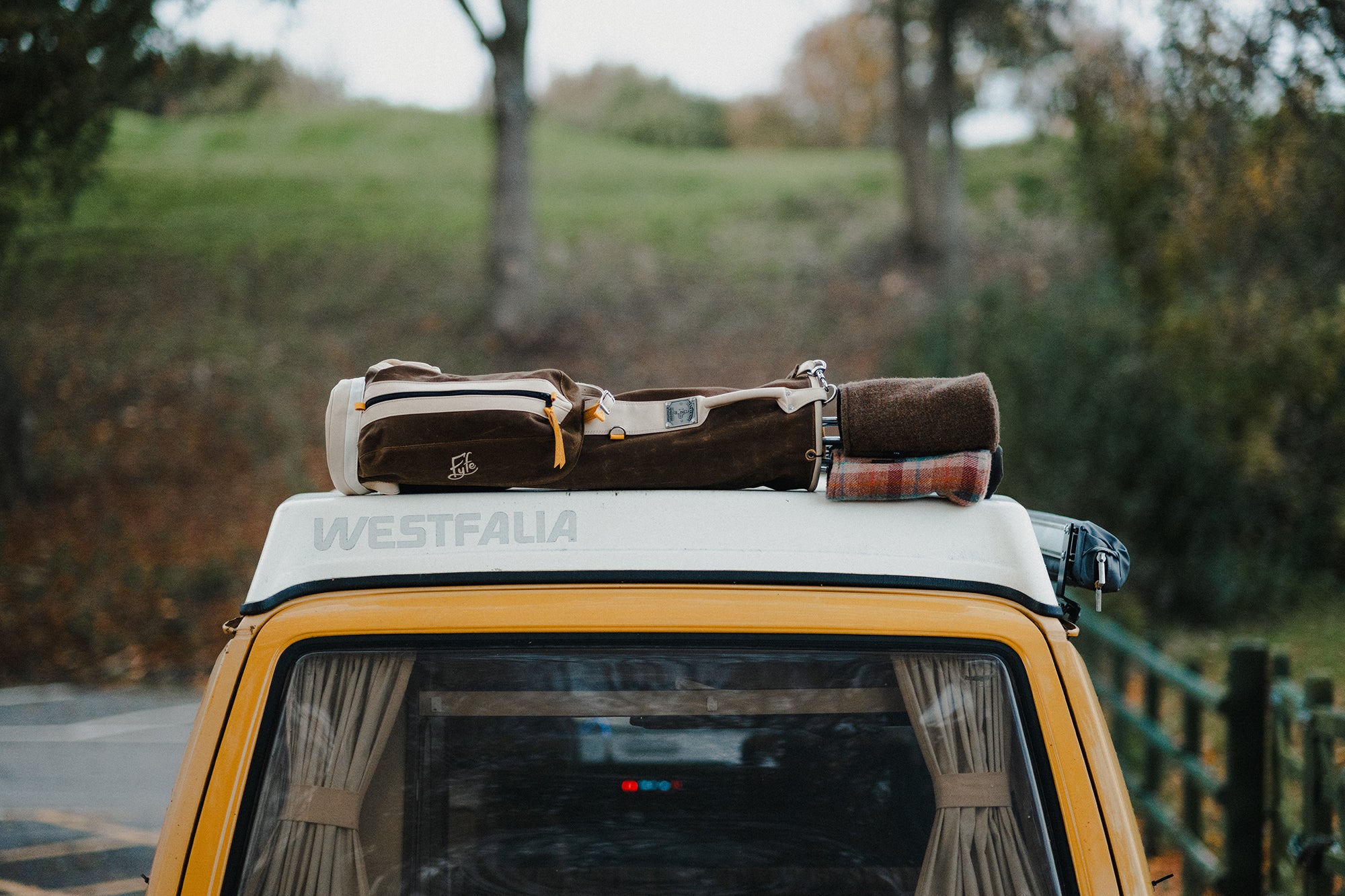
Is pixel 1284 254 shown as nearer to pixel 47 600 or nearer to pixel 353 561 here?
pixel 353 561

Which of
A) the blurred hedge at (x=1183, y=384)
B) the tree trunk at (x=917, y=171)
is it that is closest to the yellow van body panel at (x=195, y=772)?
the blurred hedge at (x=1183, y=384)

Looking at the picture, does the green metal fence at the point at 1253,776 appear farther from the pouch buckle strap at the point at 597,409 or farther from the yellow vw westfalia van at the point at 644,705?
the pouch buckle strap at the point at 597,409

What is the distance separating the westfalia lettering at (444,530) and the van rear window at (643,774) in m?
0.18

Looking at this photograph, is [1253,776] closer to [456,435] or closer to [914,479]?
[914,479]

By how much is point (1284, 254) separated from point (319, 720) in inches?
275

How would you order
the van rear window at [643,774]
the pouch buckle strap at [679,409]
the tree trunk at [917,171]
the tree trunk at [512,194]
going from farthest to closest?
the tree trunk at [917,171]
the tree trunk at [512,194]
the pouch buckle strap at [679,409]
the van rear window at [643,774]

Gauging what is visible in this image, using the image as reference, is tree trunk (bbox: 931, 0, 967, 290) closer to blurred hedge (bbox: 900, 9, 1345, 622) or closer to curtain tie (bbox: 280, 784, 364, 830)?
blurred hedge (bbox: 900, 9, 1345, 622)

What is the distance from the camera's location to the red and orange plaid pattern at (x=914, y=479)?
1929 millimetres

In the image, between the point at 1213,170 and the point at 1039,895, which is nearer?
the point at 1039,895

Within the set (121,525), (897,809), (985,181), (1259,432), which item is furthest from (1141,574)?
(985,181)

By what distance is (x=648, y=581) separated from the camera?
1908 millimetres

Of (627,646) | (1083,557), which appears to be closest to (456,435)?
(627,646)

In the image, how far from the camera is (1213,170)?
22.7 ft

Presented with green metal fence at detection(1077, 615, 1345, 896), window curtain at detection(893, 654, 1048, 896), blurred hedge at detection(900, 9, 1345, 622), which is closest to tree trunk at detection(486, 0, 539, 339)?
blurred hedge at detection(900, 9, 1345, 622)
